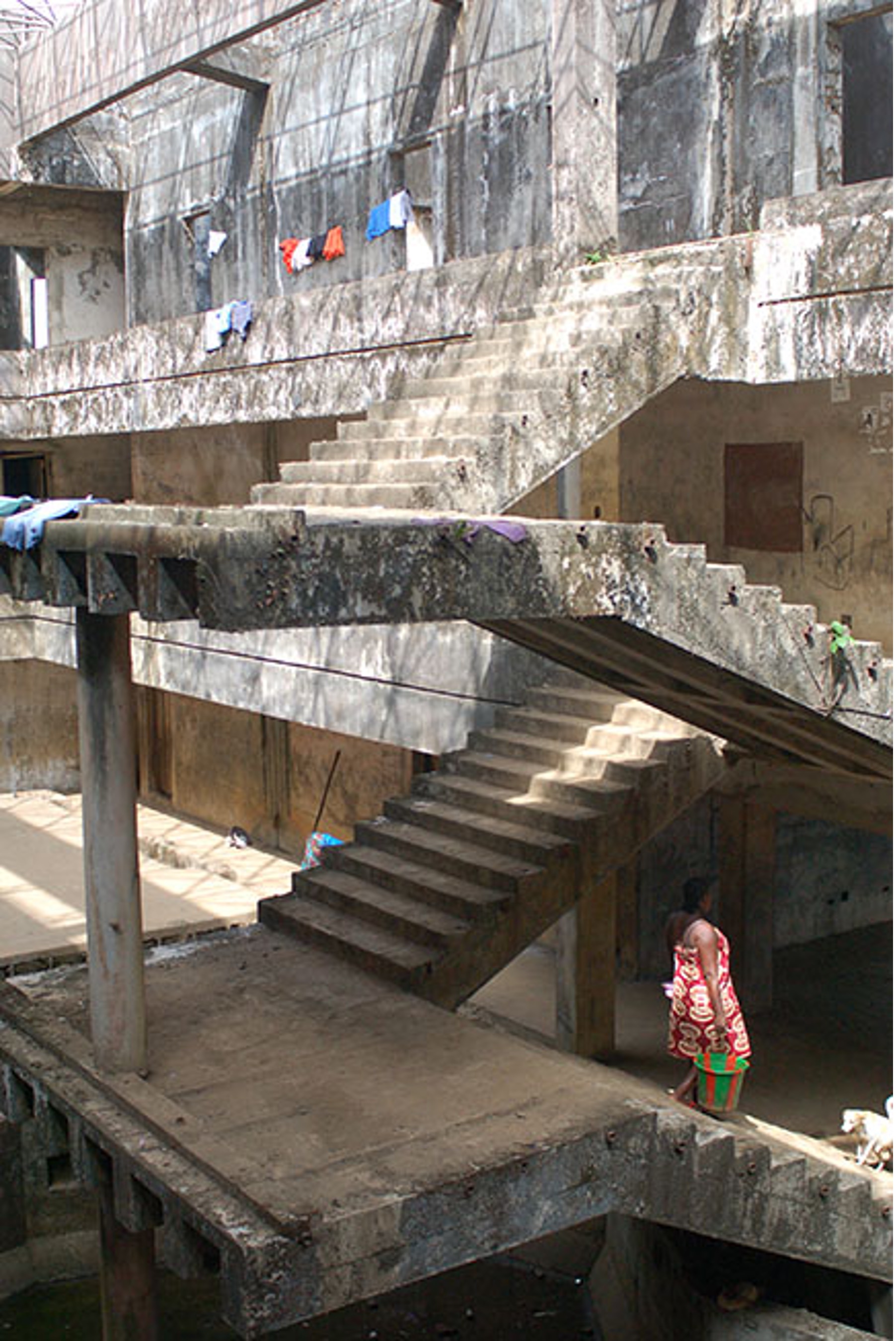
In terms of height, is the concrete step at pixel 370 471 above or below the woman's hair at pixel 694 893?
above

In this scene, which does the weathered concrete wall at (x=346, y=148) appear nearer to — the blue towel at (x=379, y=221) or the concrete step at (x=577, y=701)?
the blue towel at (x=379, y=221)

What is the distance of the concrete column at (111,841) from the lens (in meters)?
8.45

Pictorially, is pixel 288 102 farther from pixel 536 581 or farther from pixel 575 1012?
pixel 536 581

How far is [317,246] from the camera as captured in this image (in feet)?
63.8

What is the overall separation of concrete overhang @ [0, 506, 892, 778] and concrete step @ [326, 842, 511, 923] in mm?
1763

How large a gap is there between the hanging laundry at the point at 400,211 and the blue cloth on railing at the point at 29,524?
34.5ft

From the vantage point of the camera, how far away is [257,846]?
22.1 meters

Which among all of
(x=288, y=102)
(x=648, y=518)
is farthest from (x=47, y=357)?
(x=648, y=518)

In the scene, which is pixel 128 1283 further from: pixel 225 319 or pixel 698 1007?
pixel 225 319

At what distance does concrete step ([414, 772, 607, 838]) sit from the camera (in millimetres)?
11211

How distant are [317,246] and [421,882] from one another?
10778 millimetres

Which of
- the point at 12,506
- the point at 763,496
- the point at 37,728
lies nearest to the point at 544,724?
the point at 763,496

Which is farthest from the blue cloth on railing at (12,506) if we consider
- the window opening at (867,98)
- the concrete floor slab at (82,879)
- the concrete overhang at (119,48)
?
the window opening at (867,98)

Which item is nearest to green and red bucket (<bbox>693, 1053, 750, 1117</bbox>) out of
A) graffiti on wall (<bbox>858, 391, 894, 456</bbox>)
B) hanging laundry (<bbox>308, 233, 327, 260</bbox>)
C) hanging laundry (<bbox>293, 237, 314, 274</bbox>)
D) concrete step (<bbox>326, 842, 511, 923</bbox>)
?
concrete step (<bbox>326, 842, 511, 923</bbox>)
